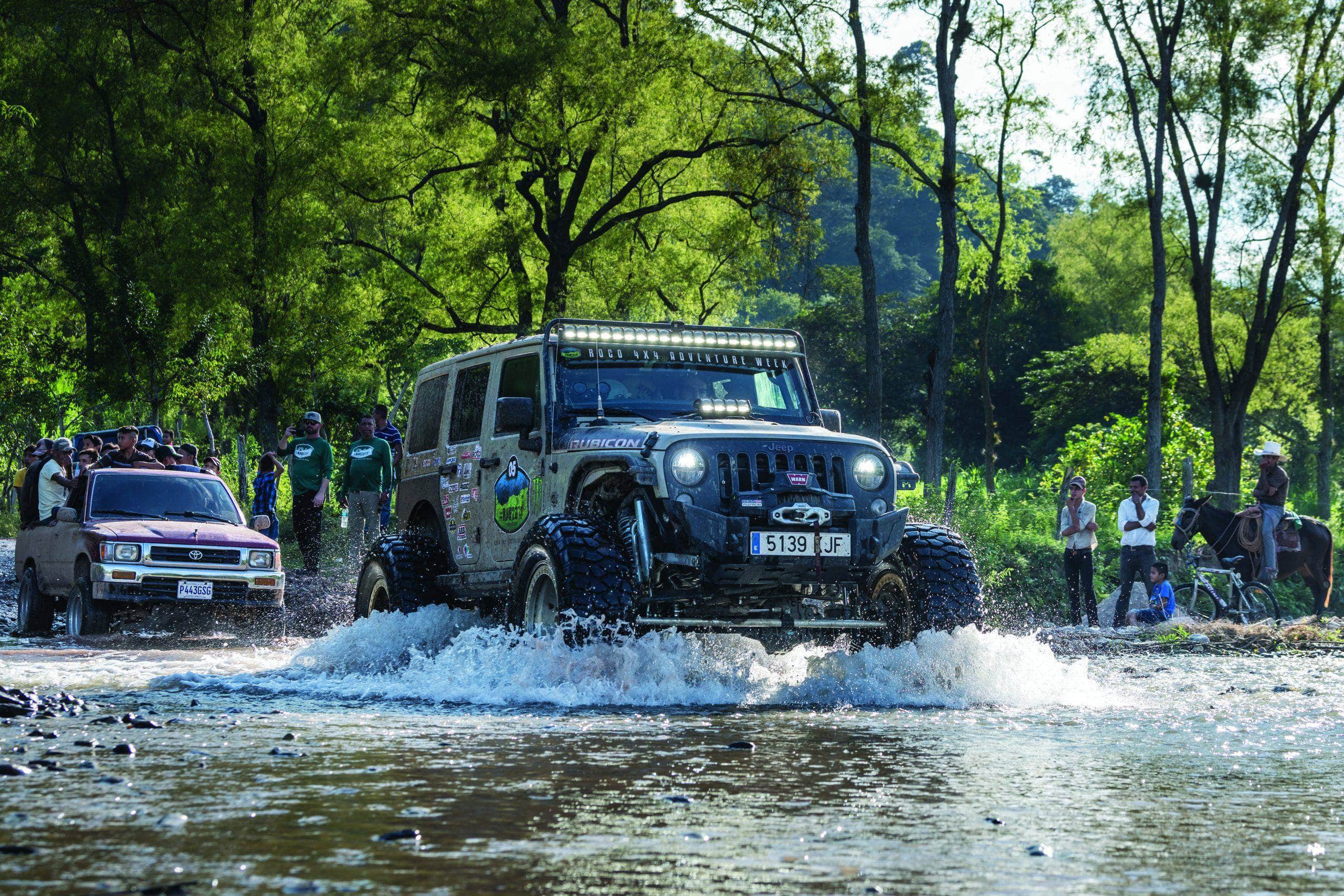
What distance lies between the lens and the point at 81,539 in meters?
15.5

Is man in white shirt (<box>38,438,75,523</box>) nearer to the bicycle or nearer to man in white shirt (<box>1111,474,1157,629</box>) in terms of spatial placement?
man in white shirt (<box>1111,474,1157,629</box>)

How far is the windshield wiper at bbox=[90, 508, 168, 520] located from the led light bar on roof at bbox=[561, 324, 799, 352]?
6592mm

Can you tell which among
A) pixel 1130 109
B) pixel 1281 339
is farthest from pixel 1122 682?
pixel 1281 339

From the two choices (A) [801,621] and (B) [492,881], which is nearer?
(B) [492,881]

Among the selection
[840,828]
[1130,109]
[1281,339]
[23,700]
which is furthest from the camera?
[1281,339]

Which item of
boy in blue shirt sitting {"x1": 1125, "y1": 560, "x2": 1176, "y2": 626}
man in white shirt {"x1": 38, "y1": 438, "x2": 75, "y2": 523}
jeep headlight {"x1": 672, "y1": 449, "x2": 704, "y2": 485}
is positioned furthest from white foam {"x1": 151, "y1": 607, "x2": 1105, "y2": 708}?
man in white shirt {"x1": 38, "y1": 438, "x2": 75, "y2": 523}

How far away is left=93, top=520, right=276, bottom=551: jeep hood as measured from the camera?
1533 centimetres

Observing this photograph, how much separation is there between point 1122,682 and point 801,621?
320 centimetres

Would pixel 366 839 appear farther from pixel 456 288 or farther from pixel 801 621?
pixel 456 288

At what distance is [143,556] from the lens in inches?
601

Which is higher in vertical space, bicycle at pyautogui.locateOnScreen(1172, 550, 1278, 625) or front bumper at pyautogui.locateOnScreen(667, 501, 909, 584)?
front bumper at pyautogui.locateOnScreen(667, 501, 909, 584)

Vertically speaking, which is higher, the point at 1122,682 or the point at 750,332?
the point at 750,332

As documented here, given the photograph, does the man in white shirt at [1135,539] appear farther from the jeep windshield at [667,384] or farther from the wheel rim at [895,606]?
the wheel rim at [895,606]

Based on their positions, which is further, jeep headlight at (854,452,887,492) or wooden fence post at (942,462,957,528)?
wooden fence post at (942,462,957,528)
